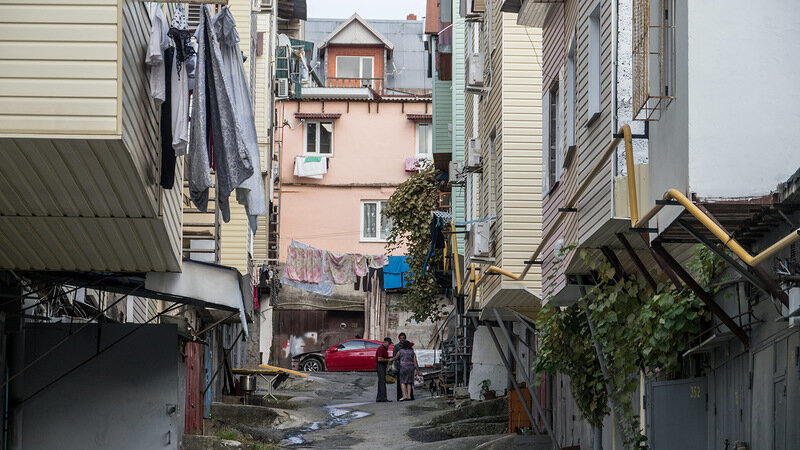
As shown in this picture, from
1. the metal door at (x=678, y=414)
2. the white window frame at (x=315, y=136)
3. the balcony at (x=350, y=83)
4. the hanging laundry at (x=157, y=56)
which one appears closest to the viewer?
the hanging laundry at (x=157, y=56)

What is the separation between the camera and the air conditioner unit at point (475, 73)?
76.0 ft

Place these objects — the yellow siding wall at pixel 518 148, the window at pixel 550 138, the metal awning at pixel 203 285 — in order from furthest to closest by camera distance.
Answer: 1. the yellow siding wall at pixel 518 148
2. the window at pixel 550 138
3. the metal awning at pixel 203 285

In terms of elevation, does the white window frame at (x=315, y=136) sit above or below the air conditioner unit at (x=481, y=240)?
above

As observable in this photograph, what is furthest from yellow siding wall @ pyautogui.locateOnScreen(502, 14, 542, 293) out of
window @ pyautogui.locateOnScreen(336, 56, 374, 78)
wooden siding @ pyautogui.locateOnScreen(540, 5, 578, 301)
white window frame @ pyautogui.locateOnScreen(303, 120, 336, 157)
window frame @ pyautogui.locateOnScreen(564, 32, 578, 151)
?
window @ pyautogui.locateOnScreen(336, 56, 374, 78)

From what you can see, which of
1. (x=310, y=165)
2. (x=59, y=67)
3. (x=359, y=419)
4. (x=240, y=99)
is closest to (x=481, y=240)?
(x=359, y=419)

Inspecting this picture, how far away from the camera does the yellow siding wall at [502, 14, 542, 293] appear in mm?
20078

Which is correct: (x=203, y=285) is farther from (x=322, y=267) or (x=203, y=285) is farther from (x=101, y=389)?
(x=322, y=267)

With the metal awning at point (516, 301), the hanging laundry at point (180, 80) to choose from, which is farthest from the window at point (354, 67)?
the hanging laundry at point (180, 80)

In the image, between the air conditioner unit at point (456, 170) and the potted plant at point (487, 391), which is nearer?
the potted plant at point (487, 391)

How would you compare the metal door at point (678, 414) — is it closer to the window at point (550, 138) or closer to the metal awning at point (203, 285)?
the window at point (550, 138)

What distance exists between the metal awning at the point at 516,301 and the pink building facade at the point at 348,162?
2621cm

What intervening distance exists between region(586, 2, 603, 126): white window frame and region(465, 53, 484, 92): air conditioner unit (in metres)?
9.50

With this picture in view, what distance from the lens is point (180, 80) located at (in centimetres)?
1120

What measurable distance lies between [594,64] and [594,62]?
0.09 feet
